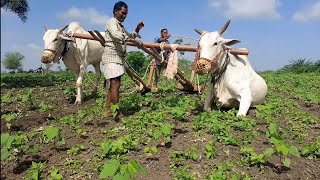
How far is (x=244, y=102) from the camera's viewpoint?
262 inches

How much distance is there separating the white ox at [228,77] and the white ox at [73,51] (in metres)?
2.97

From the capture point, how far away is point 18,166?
4590 millimetres

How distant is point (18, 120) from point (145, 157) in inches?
129

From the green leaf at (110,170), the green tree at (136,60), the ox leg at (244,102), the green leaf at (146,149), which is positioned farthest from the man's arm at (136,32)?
the green tree at (136,60)

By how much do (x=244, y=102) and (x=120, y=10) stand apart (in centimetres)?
267

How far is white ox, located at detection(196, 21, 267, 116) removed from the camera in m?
6.35

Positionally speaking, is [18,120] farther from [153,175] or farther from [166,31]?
[166,31]

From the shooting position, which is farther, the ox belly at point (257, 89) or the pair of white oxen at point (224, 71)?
the ox belly at point (257, 89)

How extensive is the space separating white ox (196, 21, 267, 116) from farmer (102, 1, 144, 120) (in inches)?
52.0

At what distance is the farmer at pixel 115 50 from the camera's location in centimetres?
653

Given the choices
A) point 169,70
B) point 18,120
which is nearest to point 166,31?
point 169,70

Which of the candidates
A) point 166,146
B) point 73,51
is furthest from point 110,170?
point 73,51

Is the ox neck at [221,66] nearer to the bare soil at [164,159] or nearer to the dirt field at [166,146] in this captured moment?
the dirt field at [166,146]

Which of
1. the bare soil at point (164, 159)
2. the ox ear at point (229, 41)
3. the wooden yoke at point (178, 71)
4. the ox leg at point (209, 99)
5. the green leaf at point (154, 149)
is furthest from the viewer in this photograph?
the ox leg at point (209, 99)
